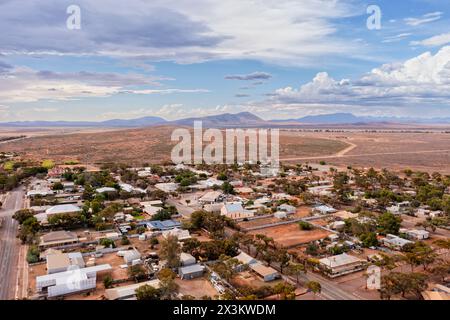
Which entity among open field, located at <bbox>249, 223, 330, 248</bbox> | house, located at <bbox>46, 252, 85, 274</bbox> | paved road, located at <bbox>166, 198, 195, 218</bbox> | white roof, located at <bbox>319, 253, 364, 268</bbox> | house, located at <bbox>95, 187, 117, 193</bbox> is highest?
house, located at <bbox>95, 187, 117, 193</bbox>

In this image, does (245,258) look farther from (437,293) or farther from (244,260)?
(437,293)

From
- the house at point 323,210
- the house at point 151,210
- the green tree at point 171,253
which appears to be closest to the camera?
the green tree at point 171,253

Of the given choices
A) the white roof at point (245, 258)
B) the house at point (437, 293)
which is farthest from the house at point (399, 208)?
the white roof at point (245, 258)

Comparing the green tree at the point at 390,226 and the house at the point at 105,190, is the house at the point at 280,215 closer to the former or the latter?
the green tree at the point at 390,226

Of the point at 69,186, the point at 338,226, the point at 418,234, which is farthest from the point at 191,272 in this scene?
the point at 69,186

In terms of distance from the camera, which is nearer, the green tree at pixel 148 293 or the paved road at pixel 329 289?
the green tree at pixel 148 293

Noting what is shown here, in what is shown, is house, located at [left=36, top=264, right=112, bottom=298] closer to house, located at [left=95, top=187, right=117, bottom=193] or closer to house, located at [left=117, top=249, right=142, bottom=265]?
house, located at [left=117, top=249, right=142, bottom=265]

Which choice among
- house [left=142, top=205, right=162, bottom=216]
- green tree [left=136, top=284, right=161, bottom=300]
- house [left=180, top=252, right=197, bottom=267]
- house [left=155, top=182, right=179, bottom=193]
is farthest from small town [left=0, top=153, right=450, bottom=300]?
house [left=155, top=182, right=179, bottom=193]

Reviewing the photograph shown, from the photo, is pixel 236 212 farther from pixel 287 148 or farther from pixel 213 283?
pixel 287 148
